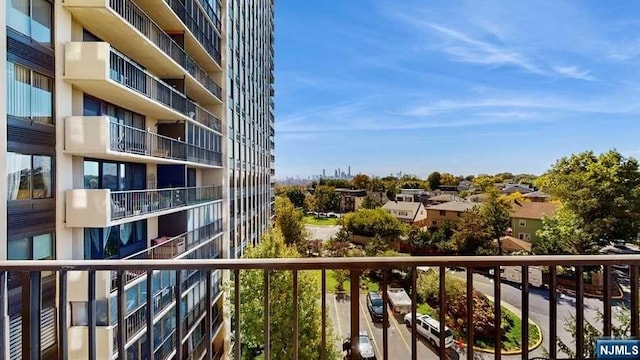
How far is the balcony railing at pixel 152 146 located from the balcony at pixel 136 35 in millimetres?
1408

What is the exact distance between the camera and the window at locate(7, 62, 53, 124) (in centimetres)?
342

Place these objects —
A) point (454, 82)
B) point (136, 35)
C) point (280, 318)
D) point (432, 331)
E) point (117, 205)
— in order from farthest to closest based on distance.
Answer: point (454, 82) < point (136, 35) < point (117, 205) < point (280, 318) < point (432, 331)

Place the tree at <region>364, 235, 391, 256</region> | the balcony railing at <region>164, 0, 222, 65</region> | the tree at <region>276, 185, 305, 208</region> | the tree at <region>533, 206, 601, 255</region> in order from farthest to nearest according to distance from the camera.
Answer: the tree at <region>276, 185, 305, 208</region> < the tree at <region>364, 235, 391, 256</region> < the tree at <region>533, 206, 601, 255</region> < the balcony railing at <region>164, 0, 222, 65</region>

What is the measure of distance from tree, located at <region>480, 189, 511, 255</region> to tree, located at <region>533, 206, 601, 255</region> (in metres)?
1.88

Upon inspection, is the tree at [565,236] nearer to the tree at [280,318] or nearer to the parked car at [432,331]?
the tree at [280,318]

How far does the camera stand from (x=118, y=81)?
15.7 feet

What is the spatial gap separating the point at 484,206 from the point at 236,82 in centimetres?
1455

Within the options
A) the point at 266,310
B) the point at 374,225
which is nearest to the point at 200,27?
the point at 266,310

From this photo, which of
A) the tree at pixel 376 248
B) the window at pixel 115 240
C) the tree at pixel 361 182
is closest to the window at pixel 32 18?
the window at pixel 115 240

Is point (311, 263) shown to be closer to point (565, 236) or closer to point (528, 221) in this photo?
point (565, 236)

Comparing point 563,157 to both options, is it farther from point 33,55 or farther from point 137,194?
point 33,55

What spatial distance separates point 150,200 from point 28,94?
2.73m

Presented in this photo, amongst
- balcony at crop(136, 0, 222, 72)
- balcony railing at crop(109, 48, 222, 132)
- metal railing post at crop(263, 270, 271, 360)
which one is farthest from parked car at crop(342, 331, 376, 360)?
balcony at crop(136, 0, 222, 72)

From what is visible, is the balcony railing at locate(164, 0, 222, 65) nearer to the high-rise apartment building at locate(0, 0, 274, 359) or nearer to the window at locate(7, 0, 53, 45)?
the high-rise apartment building at locate(0, 0, 274, 359)
